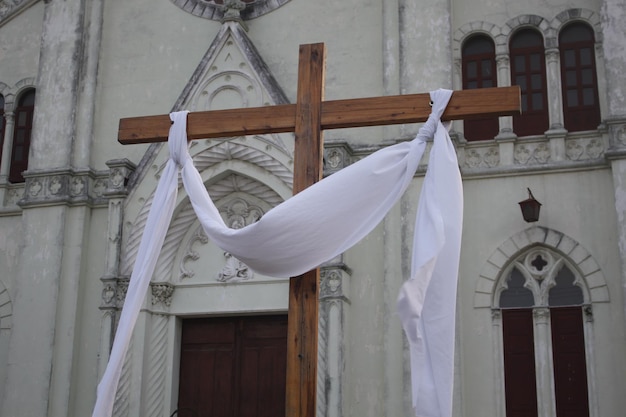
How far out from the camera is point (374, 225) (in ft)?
23.3

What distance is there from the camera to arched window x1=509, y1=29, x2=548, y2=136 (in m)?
13.4

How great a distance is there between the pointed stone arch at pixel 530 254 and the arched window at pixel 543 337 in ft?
0.29

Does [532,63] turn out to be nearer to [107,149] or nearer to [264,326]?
[264,326]

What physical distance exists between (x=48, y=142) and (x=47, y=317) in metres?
3.13

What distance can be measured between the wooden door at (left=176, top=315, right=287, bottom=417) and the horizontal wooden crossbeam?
642cm

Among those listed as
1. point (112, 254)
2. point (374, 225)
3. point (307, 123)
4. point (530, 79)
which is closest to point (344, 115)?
point (307, 123)

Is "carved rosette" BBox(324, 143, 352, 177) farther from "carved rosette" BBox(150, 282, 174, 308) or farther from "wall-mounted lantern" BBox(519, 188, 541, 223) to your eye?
"carved rosette" BBox(150, 282, 174, 308)

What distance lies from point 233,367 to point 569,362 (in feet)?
17.0

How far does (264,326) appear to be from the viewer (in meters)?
13.9

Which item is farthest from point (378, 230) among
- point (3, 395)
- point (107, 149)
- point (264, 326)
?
point (3, 395)

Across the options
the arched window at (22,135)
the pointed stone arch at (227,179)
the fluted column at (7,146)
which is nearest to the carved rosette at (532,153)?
the pointed stone arch at (227,179)

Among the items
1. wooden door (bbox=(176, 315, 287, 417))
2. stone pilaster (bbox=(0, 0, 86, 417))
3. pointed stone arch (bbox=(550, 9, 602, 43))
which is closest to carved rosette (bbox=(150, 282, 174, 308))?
wooden door (bbox=(176, 315, 287, 417))

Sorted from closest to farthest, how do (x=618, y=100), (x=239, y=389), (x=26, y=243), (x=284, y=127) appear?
(x=284, y=127) → (x=618, y=100) → (x=239, y=389) → (x=26, y=243)

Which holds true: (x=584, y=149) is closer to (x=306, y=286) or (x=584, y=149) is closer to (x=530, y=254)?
(x=530, y=254)
